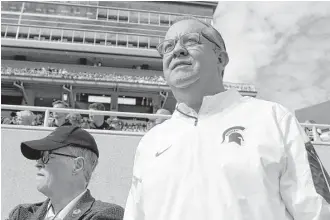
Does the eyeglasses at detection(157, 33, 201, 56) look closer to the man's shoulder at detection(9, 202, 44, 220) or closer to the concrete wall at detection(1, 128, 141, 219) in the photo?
the man's shoulder at detection(9, 202, 44, 220)

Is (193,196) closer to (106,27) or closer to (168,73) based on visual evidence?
(168,73)

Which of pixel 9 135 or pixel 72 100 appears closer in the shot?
pixel 9 135

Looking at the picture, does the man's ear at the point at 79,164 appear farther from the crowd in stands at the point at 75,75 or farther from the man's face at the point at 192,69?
the crowd in stands at the point at 75,75

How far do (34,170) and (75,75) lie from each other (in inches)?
883

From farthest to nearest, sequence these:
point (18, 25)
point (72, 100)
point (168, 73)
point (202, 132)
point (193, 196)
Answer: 1. point (18, 25)
2. point (72, 100)
3. point (168, 73)
4. point (202, 132)
5. point (193, 196)

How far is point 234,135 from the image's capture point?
1598mm

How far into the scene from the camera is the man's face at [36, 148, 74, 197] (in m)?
2.40

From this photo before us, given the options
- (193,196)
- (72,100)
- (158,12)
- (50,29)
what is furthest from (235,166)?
(158,12)

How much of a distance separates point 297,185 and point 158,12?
42286 mm

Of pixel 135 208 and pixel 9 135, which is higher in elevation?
pixel 9 135

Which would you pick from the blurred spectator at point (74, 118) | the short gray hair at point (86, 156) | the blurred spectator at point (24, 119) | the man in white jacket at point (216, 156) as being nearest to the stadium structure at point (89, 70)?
the blurred spectator at point (24, 119)

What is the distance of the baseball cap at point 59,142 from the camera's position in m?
2.48

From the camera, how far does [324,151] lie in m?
7.11

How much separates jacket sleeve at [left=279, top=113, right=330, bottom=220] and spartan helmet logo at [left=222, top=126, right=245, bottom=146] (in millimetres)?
166
